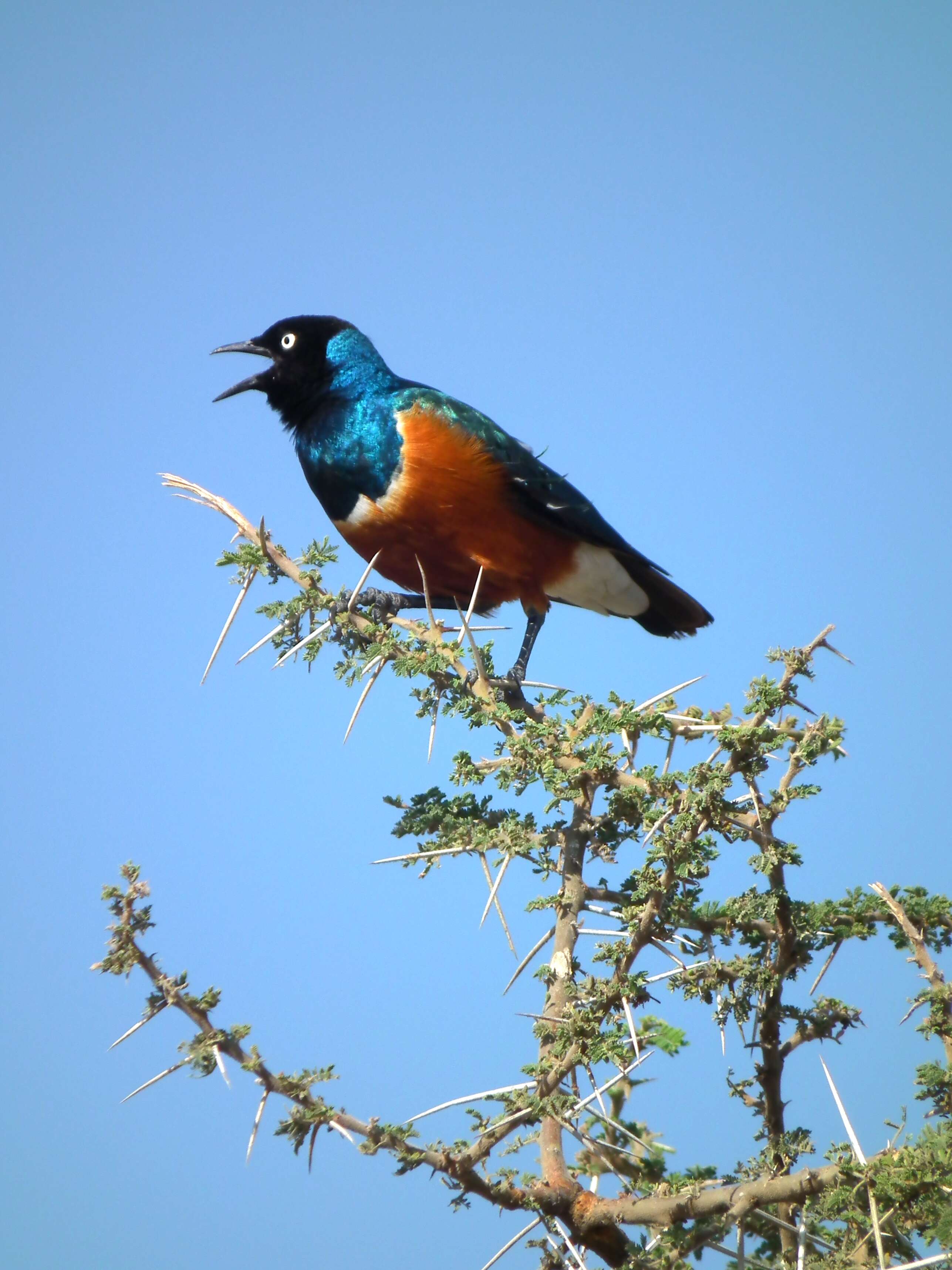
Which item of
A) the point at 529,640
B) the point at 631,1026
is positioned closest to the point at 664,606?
the point at 529,640

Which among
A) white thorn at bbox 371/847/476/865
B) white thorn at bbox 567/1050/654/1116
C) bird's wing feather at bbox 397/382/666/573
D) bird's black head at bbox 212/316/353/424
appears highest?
bird's black head at bbox 212/316/353/424

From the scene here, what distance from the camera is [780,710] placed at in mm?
2910

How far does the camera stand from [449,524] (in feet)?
15.9

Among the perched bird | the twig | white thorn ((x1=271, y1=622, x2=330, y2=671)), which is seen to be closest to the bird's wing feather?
the perched bird

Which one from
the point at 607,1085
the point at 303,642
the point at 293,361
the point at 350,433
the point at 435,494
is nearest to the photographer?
the point at 607,1085

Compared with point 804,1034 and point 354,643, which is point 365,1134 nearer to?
point 804,1034

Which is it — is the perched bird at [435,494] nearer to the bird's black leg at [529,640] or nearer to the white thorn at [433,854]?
the bird's black leg at [529,640]

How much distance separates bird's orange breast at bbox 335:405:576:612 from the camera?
4.85 meters

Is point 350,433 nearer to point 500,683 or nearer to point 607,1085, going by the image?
point 500,683

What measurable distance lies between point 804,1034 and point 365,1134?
127 centimetres

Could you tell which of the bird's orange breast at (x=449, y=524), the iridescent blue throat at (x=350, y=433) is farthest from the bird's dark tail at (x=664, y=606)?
the iridescent blue throat at (x=350, y=433)

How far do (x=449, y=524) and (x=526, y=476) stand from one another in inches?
20.0

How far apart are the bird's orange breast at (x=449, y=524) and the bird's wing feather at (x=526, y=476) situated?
1.5 inches

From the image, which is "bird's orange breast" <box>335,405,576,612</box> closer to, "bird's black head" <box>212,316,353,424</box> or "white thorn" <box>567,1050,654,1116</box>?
"bird's black head" <box>212,316,353,424</box>
